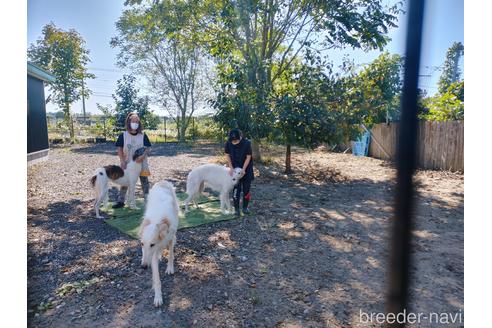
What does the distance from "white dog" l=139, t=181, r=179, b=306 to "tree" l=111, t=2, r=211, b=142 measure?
193 cm

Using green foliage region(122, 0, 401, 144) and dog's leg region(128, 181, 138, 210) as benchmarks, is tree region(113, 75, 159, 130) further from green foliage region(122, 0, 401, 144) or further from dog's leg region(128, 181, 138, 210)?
dog's leg region(128, 181, 138, 210)

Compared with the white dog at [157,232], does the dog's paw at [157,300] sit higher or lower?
lower

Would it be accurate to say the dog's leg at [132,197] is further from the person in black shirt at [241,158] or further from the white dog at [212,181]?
the person in black shirt at [241,158]

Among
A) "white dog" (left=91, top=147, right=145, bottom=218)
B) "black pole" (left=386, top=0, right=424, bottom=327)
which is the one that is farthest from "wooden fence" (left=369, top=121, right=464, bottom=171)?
"white dog" (left=91, top=147, right=145, bottom=218)

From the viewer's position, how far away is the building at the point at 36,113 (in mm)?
3763

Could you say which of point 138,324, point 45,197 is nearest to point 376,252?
point 138,324

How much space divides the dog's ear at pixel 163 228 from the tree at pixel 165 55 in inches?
85.5

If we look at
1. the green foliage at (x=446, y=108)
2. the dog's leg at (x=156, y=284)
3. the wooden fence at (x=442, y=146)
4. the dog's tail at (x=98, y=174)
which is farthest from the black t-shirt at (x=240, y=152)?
the green foliage at (x=446, y=108)

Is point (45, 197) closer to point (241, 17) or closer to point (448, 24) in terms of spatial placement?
point (241, 17)

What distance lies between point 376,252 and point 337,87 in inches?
178

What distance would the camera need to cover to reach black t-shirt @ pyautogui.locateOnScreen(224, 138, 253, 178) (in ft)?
14.2

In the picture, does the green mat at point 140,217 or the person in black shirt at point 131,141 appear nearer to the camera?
the green mat at point 140,217

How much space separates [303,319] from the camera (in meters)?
2.14

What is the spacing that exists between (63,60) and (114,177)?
219cm
